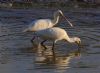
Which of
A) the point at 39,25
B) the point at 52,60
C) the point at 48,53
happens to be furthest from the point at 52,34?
the point at 39,25

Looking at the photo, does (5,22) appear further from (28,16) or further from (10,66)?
(10,66)

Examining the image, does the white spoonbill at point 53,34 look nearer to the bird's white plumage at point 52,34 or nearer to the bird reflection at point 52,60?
the bird's white plumage at point 52,34

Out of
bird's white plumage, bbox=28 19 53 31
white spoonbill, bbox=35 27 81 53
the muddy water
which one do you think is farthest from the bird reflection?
bird's white plumage, bbox=28 19 53 31

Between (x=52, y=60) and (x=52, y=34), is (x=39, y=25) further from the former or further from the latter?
(x=52, y=60)

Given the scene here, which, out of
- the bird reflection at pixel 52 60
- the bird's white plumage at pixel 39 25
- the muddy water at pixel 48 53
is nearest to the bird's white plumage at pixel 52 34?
the muddy water at pixel 48 53

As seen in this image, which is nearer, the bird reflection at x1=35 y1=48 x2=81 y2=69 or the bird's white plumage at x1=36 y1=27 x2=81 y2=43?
the bird reflection at x1=35 y1=48 x2=81 y2=69

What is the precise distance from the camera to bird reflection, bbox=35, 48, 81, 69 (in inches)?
540

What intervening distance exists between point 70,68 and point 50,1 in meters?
23.5

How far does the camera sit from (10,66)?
13.5 meters

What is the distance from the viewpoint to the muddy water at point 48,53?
13297mm

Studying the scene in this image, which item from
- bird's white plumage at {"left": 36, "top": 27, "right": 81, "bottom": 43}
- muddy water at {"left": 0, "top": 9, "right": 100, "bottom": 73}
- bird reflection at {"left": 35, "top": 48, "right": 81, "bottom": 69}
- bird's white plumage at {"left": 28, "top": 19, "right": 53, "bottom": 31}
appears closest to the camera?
muddy water at {"left": 0, "top": 9, "right": 100, "bottom": 73}

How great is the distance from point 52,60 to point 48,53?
1.42 meters

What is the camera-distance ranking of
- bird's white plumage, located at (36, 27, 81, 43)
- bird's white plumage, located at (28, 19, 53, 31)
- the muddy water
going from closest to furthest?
the muddy water → bird's white plumage, located at (36, 27, 81, 43) → bird's white plumage, located at (28, 19, 53, 31)

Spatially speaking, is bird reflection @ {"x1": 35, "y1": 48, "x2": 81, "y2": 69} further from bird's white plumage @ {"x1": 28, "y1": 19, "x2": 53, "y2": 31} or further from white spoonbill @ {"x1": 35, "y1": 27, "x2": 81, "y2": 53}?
bird's white plumage @ {"x1": 28, "y1": 19, "x2": 53, "y2": 31}
